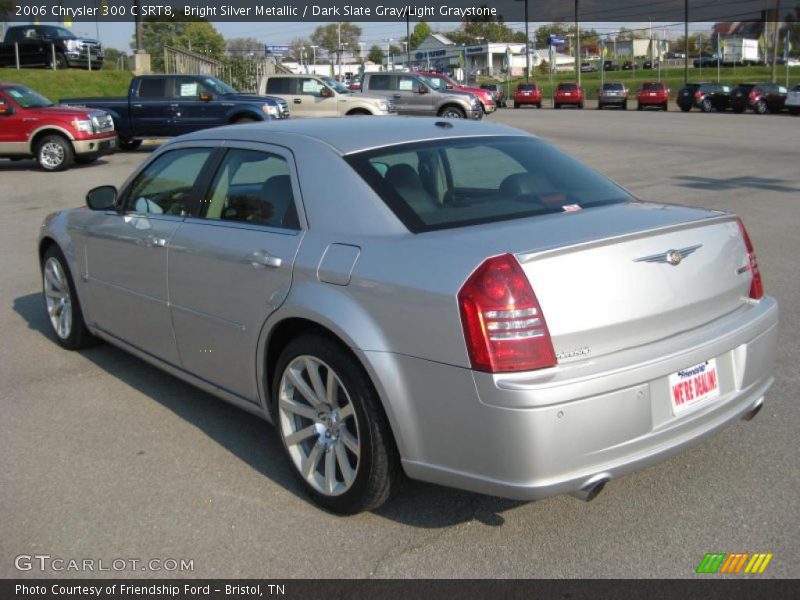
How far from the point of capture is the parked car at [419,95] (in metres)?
29.1

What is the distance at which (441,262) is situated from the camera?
3.23 m

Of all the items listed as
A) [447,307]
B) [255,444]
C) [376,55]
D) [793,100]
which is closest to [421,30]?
[376,55]

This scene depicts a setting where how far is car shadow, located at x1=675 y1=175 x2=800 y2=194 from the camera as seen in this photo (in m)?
14.0

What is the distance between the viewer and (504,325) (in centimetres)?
307

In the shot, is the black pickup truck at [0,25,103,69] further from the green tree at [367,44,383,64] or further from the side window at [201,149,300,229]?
the green tree at [367,44,383,64]

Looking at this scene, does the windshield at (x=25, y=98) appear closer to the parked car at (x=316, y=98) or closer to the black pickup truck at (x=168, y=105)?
the black pickup truck at (x=168, y=105)

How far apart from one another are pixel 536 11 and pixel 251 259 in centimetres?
9918

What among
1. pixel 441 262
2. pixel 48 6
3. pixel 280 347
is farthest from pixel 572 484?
pixel 48 6

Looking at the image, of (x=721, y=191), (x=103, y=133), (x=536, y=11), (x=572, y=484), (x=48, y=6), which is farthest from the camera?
(x=536, y=11)

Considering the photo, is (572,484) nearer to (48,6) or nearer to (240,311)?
(240,311)

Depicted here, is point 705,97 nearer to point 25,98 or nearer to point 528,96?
point 528,96

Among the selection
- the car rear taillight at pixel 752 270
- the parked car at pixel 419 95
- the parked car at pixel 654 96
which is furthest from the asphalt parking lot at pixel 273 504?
the parked car at pixel 654 96

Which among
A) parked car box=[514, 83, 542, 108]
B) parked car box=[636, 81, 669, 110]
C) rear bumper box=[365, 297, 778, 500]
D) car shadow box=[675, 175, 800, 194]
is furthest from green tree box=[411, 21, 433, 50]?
rear bumper box=[365, 297, 778, 500]
